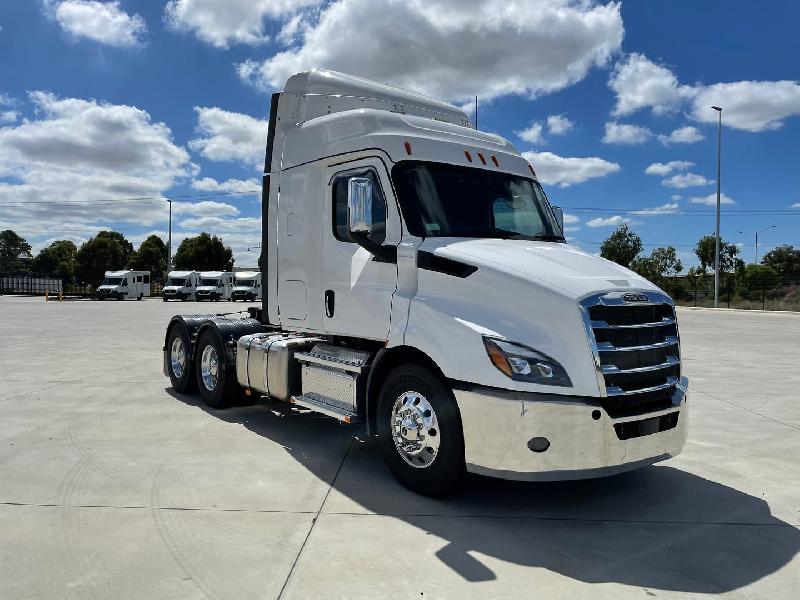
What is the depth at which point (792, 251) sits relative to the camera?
82.8m

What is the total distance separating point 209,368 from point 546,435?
553cm

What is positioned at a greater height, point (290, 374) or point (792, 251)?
point (792, 251)

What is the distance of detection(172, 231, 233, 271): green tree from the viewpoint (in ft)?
258

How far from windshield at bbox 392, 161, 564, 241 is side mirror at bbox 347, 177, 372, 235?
0.88 feet

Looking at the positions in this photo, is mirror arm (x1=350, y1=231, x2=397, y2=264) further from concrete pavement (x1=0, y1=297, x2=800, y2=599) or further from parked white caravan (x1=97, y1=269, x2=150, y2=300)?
parked white caravan (x1=97, y1=269, x2=150, y2=300)

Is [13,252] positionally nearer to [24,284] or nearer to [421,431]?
[24,284]

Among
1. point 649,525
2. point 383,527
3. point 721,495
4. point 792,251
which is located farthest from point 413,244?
point 792,251

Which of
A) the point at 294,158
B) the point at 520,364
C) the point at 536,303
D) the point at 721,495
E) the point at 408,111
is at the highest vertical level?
the point at 408,111

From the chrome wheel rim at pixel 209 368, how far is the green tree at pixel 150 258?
8179 centimetres

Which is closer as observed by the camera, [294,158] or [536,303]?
[536,303]

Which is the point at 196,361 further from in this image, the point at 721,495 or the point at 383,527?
the point at 721,495

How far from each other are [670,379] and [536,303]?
132 cm

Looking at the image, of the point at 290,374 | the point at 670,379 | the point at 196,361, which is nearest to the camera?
the point at 670,379

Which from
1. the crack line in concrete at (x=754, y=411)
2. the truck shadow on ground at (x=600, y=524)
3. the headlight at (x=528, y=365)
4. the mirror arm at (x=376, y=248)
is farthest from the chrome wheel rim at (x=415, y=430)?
the crack line in concrete at (x=754, y=411)
